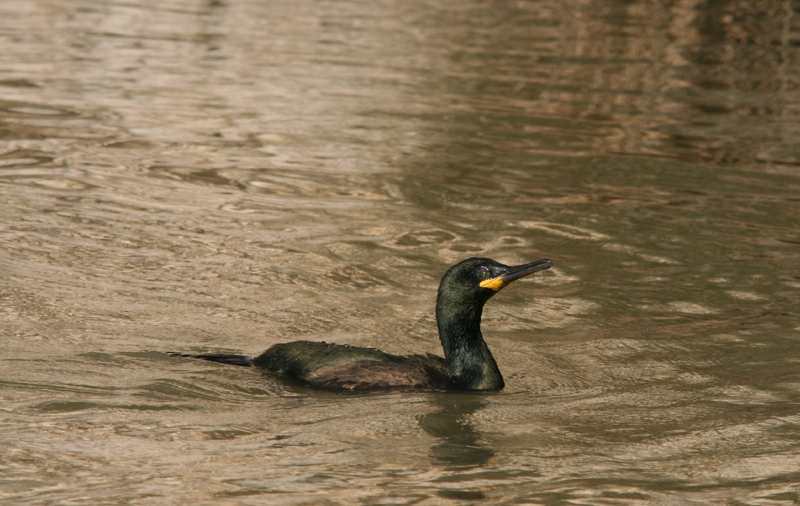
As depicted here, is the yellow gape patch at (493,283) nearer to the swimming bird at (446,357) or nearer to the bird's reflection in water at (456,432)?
the swimming bird at (446,357)

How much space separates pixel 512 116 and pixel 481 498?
37.3ft

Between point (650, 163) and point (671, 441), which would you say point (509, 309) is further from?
point (650, 163)

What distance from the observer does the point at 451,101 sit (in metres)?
17.2

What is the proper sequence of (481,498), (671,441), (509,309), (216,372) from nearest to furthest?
(481,498) → (671,441) → (216,372) → (509,309)

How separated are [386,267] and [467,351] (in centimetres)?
274

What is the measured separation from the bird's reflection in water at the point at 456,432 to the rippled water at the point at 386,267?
20 millimetres

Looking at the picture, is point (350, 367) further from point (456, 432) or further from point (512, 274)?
point (512, 274)

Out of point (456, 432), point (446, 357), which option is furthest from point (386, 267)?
point (456, 432)

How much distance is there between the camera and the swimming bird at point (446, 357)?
22.6 ft

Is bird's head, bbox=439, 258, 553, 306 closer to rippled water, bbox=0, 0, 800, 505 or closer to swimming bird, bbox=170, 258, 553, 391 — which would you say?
swimming bird, bbox=170, 258, 553, 391

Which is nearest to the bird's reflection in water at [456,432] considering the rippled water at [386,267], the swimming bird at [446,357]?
the rippled water at [386,267]

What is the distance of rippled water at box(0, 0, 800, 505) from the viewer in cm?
593

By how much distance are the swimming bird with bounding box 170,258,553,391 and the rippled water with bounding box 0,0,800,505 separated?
0.11m

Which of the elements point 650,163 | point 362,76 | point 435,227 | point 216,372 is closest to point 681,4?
point 362,76
